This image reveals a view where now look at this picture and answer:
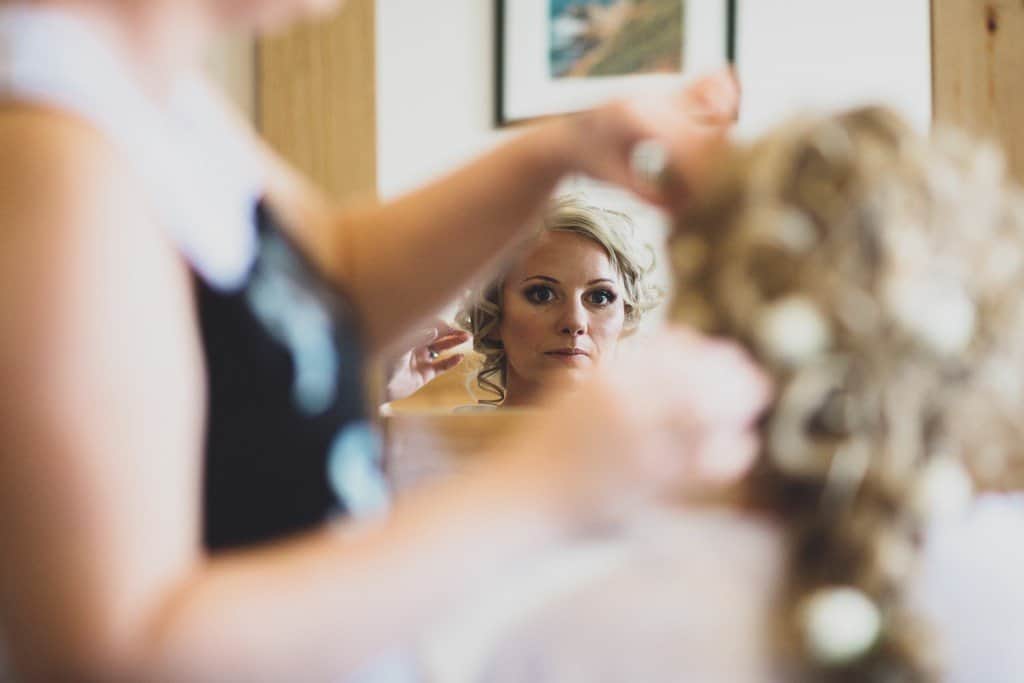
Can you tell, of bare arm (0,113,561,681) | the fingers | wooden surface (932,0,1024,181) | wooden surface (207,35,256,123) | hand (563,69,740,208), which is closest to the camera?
bare arm (0,113,561,681)

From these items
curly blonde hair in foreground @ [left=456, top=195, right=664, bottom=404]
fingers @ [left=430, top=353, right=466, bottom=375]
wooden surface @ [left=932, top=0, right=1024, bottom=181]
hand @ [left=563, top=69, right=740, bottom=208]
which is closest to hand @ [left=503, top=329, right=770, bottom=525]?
hand @ [left=563, top=69, right=740, bottom=208]

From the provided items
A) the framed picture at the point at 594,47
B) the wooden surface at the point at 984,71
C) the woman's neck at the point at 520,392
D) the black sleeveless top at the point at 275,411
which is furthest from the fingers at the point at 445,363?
the black sleeveless top at the point at 275,411

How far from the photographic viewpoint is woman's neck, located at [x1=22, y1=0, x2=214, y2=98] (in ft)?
A: 1.08

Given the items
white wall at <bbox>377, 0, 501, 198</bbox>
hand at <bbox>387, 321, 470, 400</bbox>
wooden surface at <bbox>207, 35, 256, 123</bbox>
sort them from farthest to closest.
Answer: white wall at <bbox>377, 0, 501, 198</bbox>
hand at <bbox>387, 321, 470, 400</bbox>
wooden surface at <bbox>207, 35, 256, 123</bbox>

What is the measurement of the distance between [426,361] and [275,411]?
128 cm

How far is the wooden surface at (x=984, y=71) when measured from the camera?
1.20m

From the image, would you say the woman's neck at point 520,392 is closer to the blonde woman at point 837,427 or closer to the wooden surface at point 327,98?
the wooden surface at point 327,98

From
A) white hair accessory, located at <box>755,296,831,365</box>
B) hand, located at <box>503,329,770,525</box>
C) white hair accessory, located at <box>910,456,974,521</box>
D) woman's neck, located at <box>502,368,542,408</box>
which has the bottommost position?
woman's neck, located at <box>502,368,542,408</box>

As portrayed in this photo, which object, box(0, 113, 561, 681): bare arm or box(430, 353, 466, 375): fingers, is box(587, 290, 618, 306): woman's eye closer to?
box(430, 353, 466, 375): fingers

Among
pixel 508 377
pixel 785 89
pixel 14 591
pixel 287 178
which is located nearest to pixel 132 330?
pixel 14 591

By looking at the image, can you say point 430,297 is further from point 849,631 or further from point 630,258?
point 630,258

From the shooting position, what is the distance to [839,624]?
0.34 metres

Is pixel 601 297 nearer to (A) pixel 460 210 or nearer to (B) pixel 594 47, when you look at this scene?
(B) pixel 594 47

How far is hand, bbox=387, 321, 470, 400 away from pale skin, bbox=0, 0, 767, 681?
1108 mm
